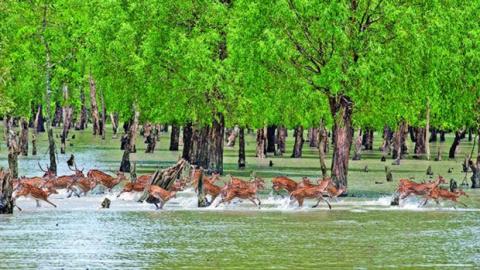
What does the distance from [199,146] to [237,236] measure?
3450 cm

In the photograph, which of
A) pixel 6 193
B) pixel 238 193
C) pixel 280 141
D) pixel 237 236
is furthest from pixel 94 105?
pixel 237 236

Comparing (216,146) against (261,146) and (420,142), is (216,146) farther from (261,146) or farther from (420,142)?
(420,142)

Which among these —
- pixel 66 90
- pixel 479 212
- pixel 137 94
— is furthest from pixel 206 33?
pixel 66 90

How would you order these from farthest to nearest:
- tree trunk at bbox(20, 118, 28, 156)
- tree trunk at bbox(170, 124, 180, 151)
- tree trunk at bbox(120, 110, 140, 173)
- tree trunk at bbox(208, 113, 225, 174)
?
tree trunk at bbox(170, 124, 180, 151) → tree trunk at bbox(20, 118, 28, 156) → tree trunk at bbox(120, 110, 140, 173) → tree trunk at bbox(208, 113, 225, 174)

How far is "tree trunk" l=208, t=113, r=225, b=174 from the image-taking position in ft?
196

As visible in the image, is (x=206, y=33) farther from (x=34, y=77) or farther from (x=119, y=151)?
(x=119, y=151)

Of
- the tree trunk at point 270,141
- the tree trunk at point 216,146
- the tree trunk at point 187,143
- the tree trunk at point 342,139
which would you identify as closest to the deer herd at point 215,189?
the tree trunk at point 342,139

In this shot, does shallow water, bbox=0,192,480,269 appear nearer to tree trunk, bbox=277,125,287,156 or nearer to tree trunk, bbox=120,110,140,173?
tree trunk, bbox=120,110,140,173

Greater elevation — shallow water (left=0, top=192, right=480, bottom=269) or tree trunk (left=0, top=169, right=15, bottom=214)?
tree trunk (left=0, top=169, right=15, bottom=214)

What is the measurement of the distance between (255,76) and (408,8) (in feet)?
23.4

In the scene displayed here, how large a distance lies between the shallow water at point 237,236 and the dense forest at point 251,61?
6587mm

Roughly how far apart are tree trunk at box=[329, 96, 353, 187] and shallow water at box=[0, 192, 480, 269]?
15.0 feet

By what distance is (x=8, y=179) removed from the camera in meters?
36.2

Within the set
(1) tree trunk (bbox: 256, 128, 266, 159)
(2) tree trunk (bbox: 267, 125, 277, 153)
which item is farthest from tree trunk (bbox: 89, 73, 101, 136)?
(1) tree trunk (bbox: 256, 128, 266, 159)
